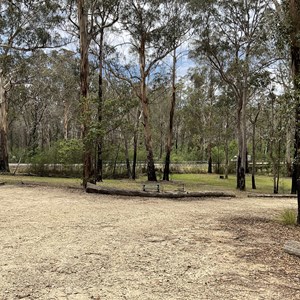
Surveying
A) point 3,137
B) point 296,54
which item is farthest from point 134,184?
point 296,54

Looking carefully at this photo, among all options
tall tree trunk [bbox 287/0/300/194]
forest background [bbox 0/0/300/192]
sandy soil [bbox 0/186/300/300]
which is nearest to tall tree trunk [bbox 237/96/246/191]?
forest background [bbox 0/0/300/192]

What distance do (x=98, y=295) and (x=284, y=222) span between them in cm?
508

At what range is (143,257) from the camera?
4.54m

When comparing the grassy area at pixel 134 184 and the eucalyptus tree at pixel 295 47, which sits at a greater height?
the eucalyptus tree at pixel 295 47

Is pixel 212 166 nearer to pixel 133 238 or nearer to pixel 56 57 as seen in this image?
pixel 56 57

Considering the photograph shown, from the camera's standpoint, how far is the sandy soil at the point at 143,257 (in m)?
3.46

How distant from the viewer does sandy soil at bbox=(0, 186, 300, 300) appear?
3465mm

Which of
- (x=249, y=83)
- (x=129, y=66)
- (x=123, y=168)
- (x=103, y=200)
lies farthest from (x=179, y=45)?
(x=103, y=200)

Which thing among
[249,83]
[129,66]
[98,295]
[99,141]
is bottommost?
[98,295]

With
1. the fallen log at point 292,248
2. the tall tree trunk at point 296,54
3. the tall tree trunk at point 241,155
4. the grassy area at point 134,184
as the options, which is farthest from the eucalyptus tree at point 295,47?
the tall tree trunk at point 241,155

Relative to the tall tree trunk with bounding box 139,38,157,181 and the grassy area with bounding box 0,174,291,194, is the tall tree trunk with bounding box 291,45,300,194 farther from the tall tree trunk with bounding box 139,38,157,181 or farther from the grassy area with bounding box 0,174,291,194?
the tall tree trunk with bounding box 139,38,157,181

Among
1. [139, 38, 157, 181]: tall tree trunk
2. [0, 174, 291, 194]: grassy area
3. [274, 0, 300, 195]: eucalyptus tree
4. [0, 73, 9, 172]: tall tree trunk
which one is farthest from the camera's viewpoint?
[0, 73, 9, 172]: tall tree trunk

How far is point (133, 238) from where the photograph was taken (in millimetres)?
5527

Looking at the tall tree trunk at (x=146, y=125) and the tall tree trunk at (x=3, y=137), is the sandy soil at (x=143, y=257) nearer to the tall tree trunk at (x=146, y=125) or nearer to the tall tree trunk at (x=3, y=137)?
the tall tree trunk at (x=146, y=125)
